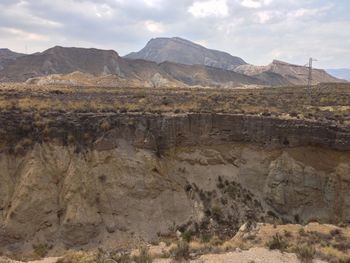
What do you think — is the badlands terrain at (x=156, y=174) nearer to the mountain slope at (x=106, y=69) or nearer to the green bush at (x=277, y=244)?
the green bush at (x=277, y=244)

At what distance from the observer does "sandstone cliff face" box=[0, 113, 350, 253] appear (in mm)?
26750

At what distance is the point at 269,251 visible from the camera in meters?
17.8

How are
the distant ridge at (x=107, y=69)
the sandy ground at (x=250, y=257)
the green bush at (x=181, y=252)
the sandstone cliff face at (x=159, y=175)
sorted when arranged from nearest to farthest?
1. the sandy ground at (x=250, y=257)
2. the green bush at (x=181, y=252)
3. the sandstone cliff face at (x=159, y=175)
4. the distant ridge at (x=107, y=69)

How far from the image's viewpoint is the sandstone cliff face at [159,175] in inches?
1053

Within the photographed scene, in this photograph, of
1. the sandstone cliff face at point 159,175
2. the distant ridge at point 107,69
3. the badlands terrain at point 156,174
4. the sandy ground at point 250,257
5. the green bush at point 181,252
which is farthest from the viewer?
the distant ridge at point 107,69

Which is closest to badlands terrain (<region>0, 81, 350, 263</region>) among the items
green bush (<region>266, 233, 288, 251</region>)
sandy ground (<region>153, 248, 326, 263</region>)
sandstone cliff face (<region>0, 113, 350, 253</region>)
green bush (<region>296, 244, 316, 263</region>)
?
sandstone cliff face (<region>0, 113, 350, 253</region>)

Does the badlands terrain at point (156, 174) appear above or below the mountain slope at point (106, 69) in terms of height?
below

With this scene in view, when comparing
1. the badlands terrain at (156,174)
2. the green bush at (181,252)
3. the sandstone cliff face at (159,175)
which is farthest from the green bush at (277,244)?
the sandstone cliff face at (159,175)

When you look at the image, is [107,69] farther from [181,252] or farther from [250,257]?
[250,257]

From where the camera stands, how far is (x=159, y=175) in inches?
1156

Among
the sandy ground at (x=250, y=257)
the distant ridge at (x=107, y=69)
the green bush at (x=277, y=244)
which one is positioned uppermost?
the distant ridge at (x=107, y=69)

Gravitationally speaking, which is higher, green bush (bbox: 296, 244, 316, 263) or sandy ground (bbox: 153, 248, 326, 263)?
green bush (bbox: 296, 244, 316, 263)

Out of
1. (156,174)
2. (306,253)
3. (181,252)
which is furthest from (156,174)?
(306,253)

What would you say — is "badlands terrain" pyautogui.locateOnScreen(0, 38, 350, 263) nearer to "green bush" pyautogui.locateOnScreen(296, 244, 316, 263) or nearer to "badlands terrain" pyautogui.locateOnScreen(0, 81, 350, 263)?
"badlands terrain" pyautogui.locateOnScreen(0, 81, 350, 263)
